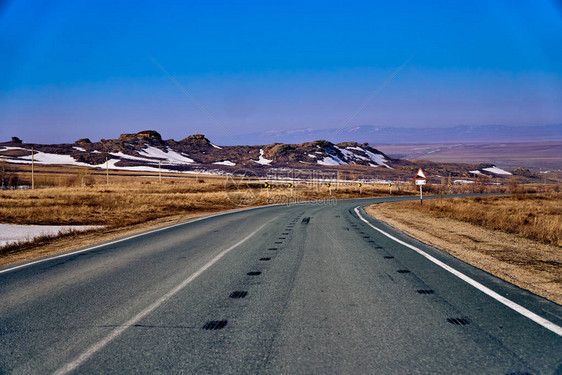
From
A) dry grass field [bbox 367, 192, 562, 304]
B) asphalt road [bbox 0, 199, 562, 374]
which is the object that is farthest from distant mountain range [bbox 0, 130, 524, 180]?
asphalt road [bbox 0, 199, 562, 374]

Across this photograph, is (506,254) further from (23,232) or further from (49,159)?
(49,159)

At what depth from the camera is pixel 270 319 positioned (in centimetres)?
497

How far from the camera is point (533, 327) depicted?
4578 mm

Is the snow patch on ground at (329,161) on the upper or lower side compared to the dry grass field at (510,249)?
upper

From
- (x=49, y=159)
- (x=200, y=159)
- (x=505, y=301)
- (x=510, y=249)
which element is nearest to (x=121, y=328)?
(x=505, y=301)

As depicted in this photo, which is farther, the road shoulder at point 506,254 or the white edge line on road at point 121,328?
the road shoulder at point 506,254

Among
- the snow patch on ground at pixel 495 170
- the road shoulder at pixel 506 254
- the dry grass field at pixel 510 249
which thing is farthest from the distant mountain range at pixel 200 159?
the road shoulder at pixel 506 254

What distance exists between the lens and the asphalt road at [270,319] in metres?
3.79

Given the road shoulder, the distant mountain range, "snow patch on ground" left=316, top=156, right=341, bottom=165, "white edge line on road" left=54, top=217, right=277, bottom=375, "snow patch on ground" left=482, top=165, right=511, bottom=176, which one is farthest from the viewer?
"snow patch on ground" left=316, top=156, right=341, bottom=165

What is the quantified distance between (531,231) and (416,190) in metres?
53.7

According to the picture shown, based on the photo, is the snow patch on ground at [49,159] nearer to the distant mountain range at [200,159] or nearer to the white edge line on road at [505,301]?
the distant mountain range at [200,159]

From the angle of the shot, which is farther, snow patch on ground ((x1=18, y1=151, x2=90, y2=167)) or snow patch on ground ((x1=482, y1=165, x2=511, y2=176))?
snow patch on ground ((x1=482, y1=165, x2=511, y2=176))

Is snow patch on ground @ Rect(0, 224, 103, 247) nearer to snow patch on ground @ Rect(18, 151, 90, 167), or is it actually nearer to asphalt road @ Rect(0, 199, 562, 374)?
asphalt road @ Rect(0, 199, 562, 374)

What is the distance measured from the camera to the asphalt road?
12.4ft
